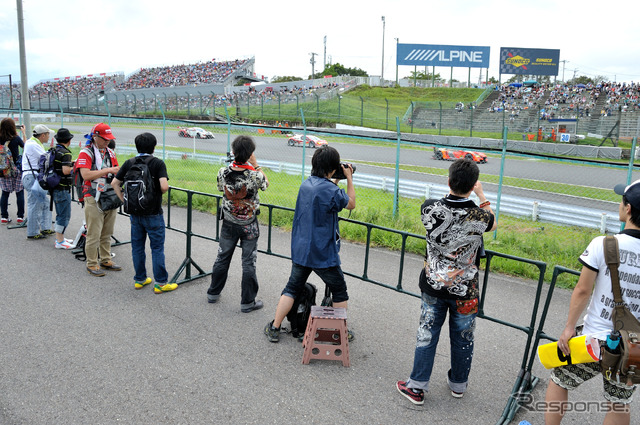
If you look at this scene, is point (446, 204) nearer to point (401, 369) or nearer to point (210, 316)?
point (401, 369)

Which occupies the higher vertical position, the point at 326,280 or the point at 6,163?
the point at 6,163

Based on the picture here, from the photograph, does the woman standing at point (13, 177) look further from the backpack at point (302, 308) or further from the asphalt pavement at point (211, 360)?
the backpack at point (302, 308)

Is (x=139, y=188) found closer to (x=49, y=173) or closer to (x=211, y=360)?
(x=211, y=360)

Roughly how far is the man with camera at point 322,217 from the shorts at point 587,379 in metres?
1.88

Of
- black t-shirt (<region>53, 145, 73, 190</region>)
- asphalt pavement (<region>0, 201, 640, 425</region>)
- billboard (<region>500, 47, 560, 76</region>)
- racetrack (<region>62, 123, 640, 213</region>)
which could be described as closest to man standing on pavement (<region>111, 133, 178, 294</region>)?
asphalt pavement (<region>0, 201, 640, 425</region>)

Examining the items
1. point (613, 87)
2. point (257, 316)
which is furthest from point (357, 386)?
point (613, 87)

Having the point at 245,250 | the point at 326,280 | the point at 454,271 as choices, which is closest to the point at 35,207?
the point at 245,250

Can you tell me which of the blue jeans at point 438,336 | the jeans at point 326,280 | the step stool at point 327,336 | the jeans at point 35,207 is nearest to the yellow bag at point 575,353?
the blue jeans at point 438,336

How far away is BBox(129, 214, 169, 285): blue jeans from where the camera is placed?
17.3 ft

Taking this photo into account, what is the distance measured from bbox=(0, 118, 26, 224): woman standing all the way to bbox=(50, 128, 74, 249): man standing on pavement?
180cm

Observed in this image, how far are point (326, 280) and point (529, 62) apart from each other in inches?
2105

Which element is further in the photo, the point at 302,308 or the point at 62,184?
the point at 62,184

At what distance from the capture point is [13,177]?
8078 mm

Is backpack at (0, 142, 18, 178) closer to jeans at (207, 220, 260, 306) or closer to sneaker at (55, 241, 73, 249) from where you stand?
sneaker at (55, 241, 73, 249)
